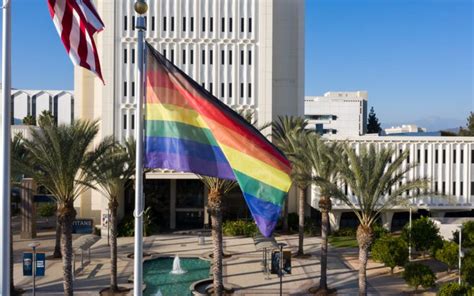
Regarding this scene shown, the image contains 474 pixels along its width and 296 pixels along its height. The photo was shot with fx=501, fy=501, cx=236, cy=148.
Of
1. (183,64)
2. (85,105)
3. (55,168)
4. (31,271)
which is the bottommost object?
(31,271)

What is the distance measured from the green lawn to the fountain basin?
1018 centimetres

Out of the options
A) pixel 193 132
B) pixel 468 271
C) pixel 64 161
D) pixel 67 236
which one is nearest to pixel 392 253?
pixel 468 271

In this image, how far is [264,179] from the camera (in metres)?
9.34

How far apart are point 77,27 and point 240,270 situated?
20084mm

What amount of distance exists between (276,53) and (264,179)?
34947 millimetres

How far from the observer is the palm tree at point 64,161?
60.3 feet

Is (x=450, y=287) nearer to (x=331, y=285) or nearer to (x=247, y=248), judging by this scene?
(x=331, y=285)

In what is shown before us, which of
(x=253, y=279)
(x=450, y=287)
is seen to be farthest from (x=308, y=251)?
(x=450, y=287)

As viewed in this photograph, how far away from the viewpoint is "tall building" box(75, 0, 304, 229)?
3888cm

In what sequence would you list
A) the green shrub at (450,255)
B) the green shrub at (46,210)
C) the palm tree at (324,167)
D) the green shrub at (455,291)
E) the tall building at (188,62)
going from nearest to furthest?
the green shrub at (455,291)
the palm tree at (324,167)
the green shrub at (450,255)
the tall building at (188,62)
the green shrub at (46,210)

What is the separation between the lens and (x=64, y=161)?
60.4 ft

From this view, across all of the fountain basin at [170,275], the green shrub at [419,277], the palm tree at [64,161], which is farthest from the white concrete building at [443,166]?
the palm tree at [64,161]

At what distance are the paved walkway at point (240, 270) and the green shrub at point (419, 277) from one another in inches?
54.1

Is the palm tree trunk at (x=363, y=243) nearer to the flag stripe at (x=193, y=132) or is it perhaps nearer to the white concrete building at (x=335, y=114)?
the flag stripe at (x=193, y=132)
